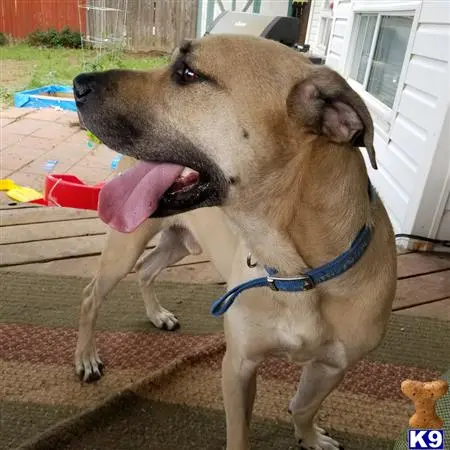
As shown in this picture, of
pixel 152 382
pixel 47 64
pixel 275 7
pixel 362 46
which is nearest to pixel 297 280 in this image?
pixel 152 382

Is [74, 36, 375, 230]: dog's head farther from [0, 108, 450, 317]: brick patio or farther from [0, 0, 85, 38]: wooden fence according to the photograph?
[0, 0, 85, 38]: wooden fence

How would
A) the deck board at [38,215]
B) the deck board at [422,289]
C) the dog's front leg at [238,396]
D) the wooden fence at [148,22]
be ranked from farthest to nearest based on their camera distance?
the wooden fence at [148,22] < the deck board at [38,215] < the deck board at [422,289] < the dog's front leg at [238,396]

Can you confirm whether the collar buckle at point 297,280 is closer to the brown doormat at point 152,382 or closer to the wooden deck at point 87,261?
the brown doormat at point 152,382

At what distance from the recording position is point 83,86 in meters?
1.45

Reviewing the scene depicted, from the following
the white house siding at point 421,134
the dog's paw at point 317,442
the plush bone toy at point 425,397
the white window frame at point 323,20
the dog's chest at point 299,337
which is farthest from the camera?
the white window frame at point 323,20

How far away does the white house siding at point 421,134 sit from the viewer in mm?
2971

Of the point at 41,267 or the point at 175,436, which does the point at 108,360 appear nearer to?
the point at 175,436

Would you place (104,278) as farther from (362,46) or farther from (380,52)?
(362,46)

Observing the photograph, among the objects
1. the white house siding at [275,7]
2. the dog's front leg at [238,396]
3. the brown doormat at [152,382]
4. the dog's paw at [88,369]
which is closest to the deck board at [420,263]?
the brown doormat at [152,382]

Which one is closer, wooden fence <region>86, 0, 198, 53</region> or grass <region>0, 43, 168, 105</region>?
grass <region>0, 43, 168, 105</region>

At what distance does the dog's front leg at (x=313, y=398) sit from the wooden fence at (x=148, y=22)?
11604 mm

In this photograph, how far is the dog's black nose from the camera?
144 cm
